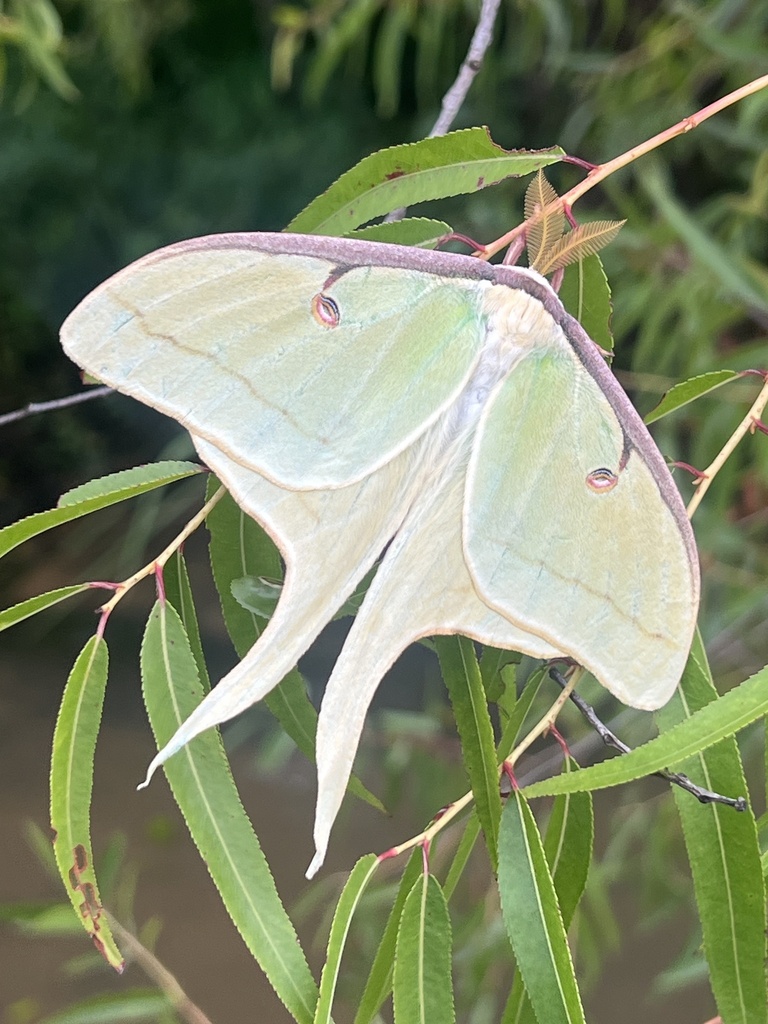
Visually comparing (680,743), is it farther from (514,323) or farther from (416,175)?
(416,175)

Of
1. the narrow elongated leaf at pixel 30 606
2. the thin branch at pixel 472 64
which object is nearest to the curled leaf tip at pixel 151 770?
the narrow elongated leaf at pixel 30 606

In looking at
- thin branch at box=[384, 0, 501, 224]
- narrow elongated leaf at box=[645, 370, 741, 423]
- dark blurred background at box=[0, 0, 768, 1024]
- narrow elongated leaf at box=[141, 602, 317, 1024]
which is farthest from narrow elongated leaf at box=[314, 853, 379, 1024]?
dark blurred background at box=[0, 0, 768, 1024]

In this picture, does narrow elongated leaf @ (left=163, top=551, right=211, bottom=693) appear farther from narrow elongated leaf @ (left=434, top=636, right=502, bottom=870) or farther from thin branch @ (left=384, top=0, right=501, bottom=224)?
thin branch @ (left=384, top=0, right=501, bottom=224)

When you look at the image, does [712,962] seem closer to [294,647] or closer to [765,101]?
[294,647]

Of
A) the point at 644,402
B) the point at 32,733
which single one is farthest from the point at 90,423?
the point at 644,402

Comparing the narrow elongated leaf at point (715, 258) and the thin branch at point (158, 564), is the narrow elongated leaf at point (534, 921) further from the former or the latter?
the narrow elongated leaf at point (715, 258)
